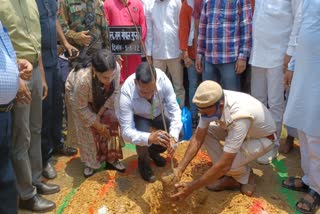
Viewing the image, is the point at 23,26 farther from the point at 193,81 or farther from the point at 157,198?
the point at 193,81

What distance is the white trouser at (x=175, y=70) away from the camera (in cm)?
528

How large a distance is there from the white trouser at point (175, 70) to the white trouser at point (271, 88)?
47.5 inches

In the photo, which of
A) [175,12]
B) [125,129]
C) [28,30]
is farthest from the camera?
[175,12]

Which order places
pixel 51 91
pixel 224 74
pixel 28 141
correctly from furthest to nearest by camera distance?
pixel 224 74
pixel 51 91
pixel 28 141

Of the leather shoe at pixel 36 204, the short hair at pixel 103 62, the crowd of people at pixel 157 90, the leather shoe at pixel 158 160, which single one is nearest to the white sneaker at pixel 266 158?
the crowd of people at pixel 157 90

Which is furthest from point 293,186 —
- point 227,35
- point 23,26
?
point 23,26

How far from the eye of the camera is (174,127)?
12.4ft

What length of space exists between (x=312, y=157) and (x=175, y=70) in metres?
2.39

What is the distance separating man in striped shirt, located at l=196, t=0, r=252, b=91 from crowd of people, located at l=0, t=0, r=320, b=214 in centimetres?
1

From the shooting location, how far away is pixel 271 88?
165 inches

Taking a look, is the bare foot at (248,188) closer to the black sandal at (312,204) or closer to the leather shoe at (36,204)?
the black sandal at (312,204)

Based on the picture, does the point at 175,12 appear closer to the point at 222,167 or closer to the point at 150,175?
the point at 150,175

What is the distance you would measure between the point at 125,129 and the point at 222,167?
0.97 meters

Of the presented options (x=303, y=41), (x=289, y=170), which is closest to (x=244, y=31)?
(x=303, y=41)
